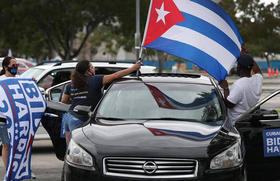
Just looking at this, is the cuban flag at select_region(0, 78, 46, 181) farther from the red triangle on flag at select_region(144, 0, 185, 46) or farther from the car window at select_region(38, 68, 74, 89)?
the car window at select_region(38, 68, 74, 89)

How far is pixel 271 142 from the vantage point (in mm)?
7020

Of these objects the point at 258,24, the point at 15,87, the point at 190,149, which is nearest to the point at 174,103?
the point at 190,149

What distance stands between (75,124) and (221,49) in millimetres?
2441

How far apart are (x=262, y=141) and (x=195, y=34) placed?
7.85 ft

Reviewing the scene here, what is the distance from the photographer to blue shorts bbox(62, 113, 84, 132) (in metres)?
7.69

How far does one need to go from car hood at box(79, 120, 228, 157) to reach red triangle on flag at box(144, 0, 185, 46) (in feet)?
8.20

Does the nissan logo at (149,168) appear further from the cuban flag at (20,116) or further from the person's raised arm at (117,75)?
the cuban flag at (20,116)

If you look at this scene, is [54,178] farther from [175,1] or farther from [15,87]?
[175,1]

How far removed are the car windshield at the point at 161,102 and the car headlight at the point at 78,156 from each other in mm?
818

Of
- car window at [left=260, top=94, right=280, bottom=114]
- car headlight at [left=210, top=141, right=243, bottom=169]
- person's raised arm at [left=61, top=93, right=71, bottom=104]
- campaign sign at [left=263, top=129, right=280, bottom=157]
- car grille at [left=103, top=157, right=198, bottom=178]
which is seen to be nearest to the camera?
car grille at [left=103, top=157, right=198, bottom=178]

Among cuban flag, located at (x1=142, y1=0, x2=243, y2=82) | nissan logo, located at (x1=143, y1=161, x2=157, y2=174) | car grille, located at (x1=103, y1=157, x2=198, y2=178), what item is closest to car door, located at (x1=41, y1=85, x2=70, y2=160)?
cuban flag, located at (x1=142, y1=0, x2=243, y2=82)

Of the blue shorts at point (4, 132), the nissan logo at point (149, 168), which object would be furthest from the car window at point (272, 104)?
the blue shorts at point (4, 132)

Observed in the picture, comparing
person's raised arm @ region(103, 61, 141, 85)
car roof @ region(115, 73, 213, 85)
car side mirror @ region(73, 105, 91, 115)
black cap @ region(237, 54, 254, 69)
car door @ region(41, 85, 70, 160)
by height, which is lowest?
car door @ region(41, 85, 70, 160)

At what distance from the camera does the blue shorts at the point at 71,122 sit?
7.69 m
